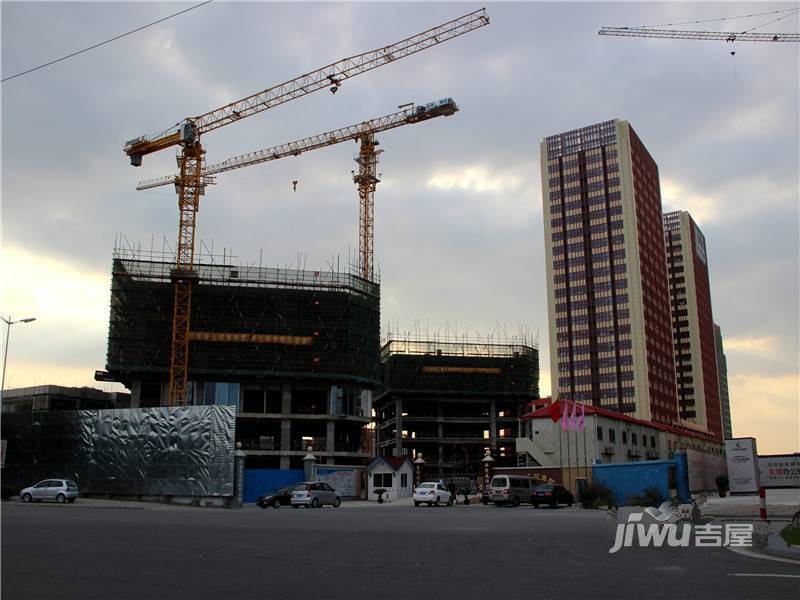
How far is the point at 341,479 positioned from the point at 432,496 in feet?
49.3

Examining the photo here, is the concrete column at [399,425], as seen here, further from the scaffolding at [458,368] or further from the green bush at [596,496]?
the green bush at [596,496]

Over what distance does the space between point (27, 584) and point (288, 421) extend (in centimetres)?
7734

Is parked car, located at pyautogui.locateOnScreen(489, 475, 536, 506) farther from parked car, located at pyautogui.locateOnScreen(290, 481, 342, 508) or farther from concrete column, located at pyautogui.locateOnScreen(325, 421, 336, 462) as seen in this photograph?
concrete column, located at pyautogui.locateOnScreen(325, 421, 336, 462)

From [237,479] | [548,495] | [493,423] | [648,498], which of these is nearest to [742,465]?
[648,498]

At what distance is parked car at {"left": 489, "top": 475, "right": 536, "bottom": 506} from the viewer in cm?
4334

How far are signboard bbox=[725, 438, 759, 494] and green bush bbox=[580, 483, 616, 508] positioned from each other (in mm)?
10974

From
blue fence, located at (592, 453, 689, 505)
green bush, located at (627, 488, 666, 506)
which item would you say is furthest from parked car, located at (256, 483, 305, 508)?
green bush, located at (627, 488, 666, 506)

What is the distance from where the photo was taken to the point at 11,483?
171 feet

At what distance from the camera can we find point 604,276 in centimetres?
14938

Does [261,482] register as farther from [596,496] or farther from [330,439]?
[330,439]

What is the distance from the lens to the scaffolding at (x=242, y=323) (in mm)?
82688

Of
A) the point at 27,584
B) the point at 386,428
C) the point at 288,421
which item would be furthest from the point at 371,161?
the point at 27,584

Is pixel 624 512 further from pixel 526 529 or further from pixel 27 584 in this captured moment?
pixel 27 584

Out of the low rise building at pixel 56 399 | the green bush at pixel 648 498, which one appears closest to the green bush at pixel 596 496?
the green bush at pixel 648 498
